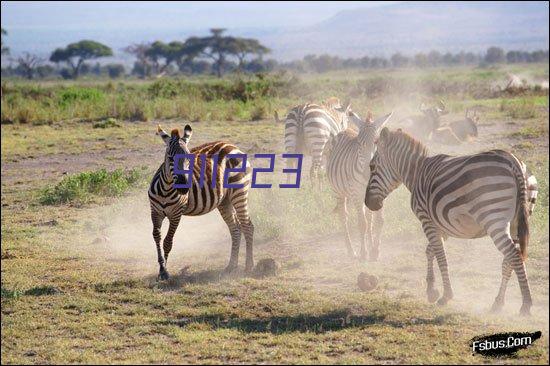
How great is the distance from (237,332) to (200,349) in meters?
0.56

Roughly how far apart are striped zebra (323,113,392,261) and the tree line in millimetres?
62736

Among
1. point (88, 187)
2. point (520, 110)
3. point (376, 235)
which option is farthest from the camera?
point (520, 110)

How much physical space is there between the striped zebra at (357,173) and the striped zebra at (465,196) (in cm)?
90

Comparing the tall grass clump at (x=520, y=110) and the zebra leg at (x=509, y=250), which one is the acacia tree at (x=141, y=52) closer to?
the tall grass clump at (x=520, y=110)

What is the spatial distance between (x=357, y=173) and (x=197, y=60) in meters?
95.5

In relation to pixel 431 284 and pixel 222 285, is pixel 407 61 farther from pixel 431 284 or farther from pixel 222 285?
pixel 431 284

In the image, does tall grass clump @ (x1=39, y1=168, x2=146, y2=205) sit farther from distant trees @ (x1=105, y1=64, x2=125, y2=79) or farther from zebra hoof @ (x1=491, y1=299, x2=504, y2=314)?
distant trees @ (x1=105, y1=64, x2=125, y2=79)

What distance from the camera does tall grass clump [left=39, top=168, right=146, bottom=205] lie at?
46.1 ft

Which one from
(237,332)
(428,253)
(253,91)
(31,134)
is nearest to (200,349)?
(237,332)

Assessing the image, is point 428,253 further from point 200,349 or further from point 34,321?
point 34,321

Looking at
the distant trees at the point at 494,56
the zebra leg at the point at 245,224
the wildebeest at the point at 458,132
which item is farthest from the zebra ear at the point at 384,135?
the distant trees at the point at 494,56

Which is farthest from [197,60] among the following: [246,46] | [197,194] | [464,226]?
[464,226]

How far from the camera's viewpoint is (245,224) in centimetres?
984

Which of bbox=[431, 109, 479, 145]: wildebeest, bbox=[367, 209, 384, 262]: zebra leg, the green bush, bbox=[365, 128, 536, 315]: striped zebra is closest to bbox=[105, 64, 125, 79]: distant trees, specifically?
the green bush
